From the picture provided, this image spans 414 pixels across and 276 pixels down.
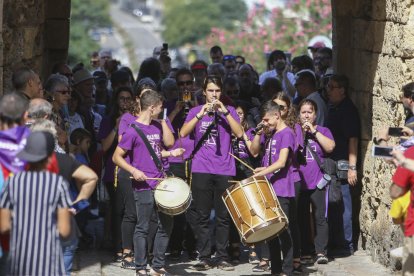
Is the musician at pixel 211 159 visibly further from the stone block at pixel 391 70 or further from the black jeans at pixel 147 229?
the stone block at pixel 391 70

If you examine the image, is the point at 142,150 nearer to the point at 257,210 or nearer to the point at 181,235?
the point at 257,210

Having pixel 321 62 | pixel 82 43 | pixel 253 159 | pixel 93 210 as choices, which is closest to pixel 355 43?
pixel 253 159

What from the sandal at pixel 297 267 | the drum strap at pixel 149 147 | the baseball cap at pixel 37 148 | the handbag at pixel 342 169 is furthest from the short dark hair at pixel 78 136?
the baseball cap at pixel 37 148

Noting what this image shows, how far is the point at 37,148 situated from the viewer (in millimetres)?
7801

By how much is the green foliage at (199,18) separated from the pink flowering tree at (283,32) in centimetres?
3928

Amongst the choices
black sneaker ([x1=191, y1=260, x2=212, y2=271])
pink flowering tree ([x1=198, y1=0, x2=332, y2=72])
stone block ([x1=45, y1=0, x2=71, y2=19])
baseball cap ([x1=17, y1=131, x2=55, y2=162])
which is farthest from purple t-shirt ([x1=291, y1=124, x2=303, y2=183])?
pink flowering tree ([x1=198, y1=0, x2=332, y2=72])

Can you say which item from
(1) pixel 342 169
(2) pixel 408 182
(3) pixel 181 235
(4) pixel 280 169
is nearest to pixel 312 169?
Result: (1) pixel 342 169

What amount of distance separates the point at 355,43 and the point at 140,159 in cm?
332

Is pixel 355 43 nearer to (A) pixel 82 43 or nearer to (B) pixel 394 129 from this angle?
(B) pixel 394 129

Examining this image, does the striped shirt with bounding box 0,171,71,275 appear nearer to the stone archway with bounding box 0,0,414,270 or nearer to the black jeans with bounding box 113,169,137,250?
the stone archway with bounding box 0,0,414,270

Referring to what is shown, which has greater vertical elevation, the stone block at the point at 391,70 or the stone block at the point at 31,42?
the stone block at the point at 31,42

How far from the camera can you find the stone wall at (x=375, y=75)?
37.4 ft

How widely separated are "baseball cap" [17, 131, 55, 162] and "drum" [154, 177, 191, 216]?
305 cm

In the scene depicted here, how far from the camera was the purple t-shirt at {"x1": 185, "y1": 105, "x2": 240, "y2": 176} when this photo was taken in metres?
11.6
